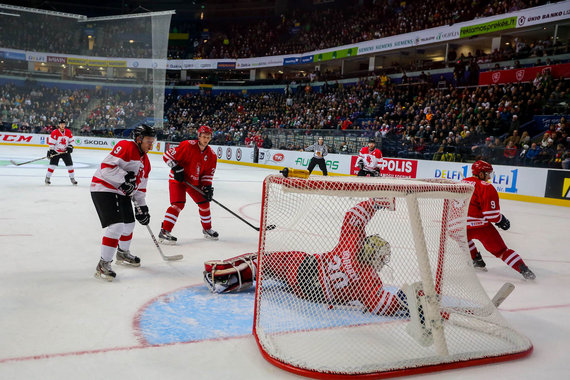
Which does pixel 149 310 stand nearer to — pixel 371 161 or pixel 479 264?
pixel 479 264

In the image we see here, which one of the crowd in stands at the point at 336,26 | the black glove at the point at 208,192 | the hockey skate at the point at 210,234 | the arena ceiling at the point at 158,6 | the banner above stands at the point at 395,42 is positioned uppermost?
the arena ceiling at the point at 158,6

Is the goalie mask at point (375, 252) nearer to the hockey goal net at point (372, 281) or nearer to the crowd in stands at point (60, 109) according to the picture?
the hockey goal net at point (372, 281)

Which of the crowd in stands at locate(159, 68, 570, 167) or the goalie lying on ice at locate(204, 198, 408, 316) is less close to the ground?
the crowd in stands at locate(159, 68, 570, 167)

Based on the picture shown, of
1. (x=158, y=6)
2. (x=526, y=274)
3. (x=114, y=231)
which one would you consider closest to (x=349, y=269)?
(x=114, y=231)

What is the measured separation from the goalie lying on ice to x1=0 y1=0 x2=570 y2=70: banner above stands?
15230mm

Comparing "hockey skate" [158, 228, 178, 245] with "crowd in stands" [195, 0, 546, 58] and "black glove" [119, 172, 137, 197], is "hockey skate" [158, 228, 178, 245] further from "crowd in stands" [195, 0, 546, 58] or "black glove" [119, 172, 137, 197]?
"crowd in stands" [195, 0, 546, 58]

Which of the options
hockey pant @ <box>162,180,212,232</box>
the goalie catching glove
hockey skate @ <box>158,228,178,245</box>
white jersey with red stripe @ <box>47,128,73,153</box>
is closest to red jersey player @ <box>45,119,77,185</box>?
white jersey with red stripe @ <box>47,128,73,153</box>

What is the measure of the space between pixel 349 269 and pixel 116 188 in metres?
1.97

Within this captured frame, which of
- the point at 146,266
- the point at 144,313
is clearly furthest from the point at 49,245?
the point at 144,313

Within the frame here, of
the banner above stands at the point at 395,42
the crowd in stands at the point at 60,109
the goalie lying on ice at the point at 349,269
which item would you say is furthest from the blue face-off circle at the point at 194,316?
the crowd in stands at the point at 60,109

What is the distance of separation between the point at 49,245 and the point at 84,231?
0.74m

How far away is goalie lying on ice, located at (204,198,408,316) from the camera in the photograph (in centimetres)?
269

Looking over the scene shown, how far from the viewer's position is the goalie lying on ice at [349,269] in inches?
106

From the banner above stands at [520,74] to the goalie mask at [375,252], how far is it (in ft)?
46.4
